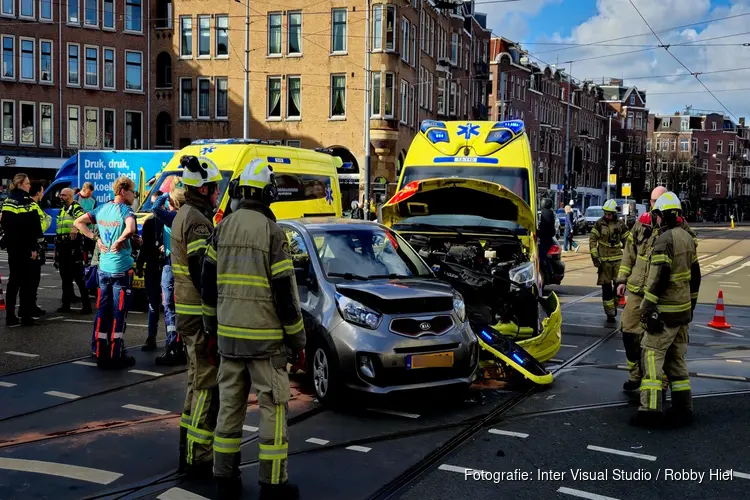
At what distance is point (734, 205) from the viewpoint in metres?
129

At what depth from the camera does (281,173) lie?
14.8 m

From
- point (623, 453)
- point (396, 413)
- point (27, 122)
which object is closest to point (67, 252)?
point (396, 413)

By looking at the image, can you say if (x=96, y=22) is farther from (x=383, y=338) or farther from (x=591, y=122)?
(x=591, y=122)

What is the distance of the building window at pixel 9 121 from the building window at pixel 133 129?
606 centimetres

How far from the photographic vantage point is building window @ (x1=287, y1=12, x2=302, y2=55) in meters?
41.5

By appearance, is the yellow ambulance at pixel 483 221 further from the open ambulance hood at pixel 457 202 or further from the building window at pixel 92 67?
the building window at pixel 92 67

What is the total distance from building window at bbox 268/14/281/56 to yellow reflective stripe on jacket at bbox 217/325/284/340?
1538 inches

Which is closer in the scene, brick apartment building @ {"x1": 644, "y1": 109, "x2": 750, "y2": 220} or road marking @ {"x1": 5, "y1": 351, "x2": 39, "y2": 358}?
road marking @ {"x1": 5, "y1": 351, "x2": 39, "y2": 358}

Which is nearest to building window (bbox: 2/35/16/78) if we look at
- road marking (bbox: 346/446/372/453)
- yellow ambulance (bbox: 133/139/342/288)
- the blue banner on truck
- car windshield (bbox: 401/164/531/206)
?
the blue banner on truck

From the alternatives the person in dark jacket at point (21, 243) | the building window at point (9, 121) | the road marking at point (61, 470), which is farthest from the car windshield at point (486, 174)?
the building window at point (9, 121)

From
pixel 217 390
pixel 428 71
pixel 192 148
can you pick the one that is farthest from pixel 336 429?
pixel 428 71

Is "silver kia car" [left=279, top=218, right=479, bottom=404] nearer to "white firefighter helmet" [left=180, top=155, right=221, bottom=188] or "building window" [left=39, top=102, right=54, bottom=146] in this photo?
"white firefighter helmet" [left=180, top=155, right=221, bottom=188]

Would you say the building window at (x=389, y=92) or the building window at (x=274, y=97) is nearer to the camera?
the building window at (x=389, y=92)

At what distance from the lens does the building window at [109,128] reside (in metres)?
43.2
